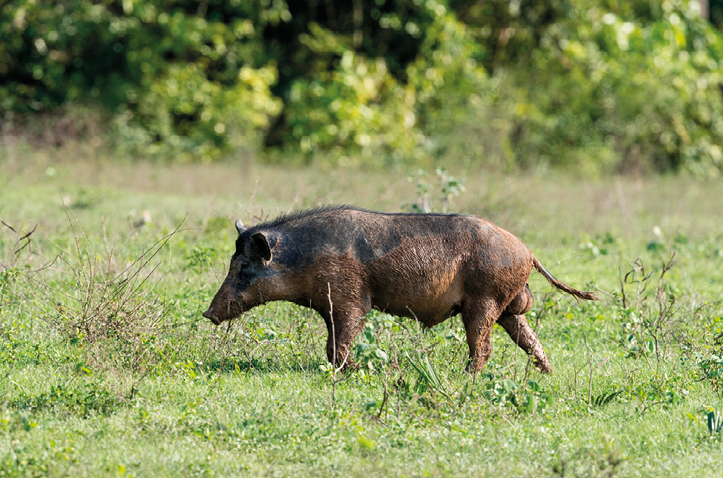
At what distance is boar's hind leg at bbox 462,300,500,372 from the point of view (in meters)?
5.73

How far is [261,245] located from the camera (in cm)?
570

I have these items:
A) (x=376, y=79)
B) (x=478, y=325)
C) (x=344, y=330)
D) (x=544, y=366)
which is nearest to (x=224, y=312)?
(x=344, y=330)

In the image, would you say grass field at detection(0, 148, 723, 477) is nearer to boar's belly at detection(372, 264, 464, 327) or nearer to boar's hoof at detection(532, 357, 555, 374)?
boar's hoof at detection(532, 357, 555, 374)

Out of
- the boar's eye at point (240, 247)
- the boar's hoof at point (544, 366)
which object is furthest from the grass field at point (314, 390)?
the boar's eye at point (240, 247)

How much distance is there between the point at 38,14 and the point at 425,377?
1804cm

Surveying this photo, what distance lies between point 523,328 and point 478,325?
26.1 inches

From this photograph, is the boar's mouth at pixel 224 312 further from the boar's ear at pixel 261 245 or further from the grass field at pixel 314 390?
the boar's ear at pixel 261 245

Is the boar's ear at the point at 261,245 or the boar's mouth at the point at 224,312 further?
the boar's mouth at the point at 224,312

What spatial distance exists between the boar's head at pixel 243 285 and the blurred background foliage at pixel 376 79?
12907 mm

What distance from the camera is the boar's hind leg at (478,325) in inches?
226

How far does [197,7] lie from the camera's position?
866 inches

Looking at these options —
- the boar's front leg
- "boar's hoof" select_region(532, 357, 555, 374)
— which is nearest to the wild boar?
the boar's front leg

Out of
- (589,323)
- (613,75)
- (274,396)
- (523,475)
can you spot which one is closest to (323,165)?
(613,75)

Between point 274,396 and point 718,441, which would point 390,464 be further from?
point 718,441
